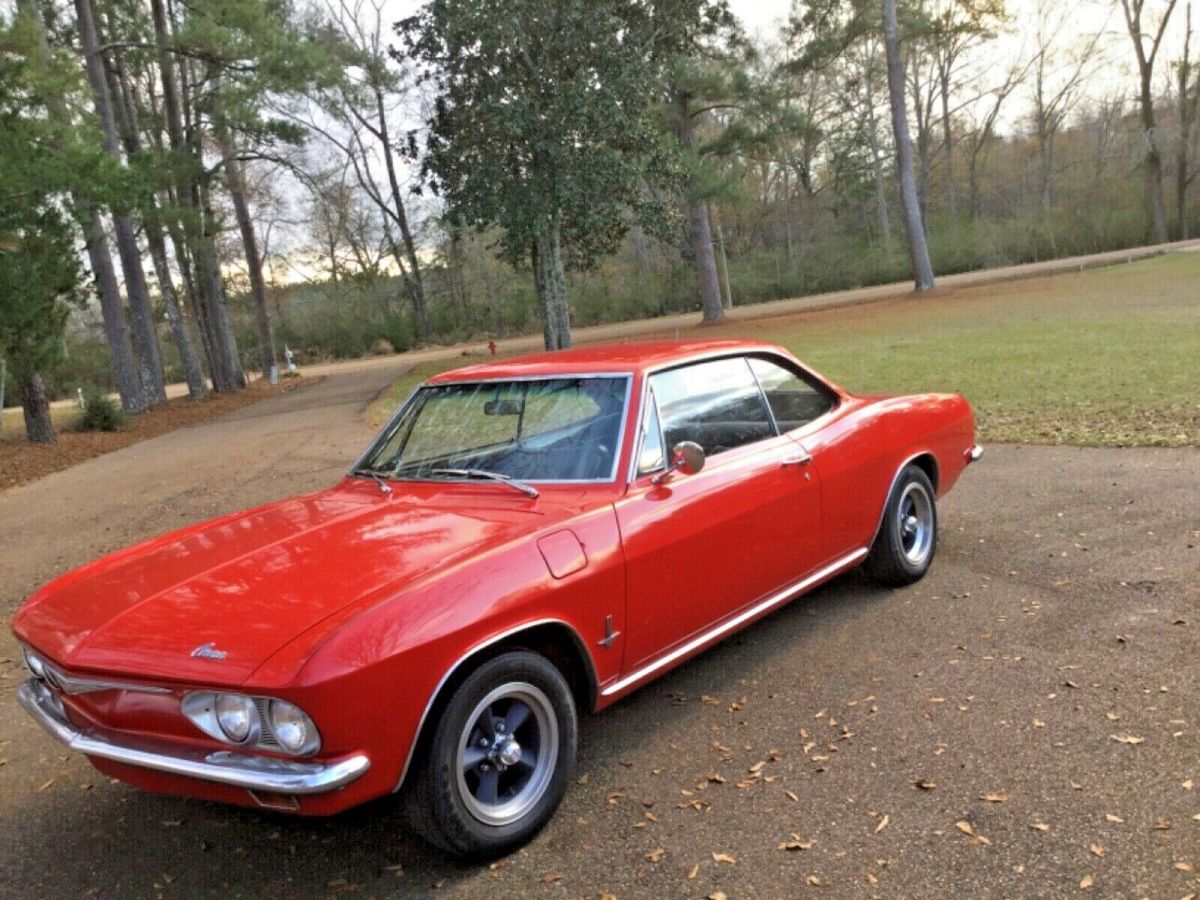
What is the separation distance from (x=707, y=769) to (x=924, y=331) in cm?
2110

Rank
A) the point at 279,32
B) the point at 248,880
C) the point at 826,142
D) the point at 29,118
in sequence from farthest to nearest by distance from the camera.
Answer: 1. the point at 826,142
2. the point at 279,32
3. the point at 29,118
4. the point at 248,880

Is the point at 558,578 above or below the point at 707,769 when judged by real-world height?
above

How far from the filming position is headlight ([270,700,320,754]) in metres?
2.42

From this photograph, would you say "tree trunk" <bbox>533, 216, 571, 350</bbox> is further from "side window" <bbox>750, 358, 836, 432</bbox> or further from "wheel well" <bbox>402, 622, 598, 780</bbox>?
"wheel well" <bbox>402, 622, 598, 780</bbox>

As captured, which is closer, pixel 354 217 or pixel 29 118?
pixel 29 118

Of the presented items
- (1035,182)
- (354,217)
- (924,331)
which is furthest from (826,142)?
(924,331)

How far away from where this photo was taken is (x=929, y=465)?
5.18 m

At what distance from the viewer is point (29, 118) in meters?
14.6

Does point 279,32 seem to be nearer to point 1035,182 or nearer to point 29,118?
point 29,118

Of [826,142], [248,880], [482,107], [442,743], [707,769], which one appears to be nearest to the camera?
[442,743]

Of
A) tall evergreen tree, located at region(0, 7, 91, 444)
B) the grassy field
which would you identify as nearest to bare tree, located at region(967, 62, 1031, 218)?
the grassy field

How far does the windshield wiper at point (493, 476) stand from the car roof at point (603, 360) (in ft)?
1.74

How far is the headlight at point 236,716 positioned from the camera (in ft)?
8.02

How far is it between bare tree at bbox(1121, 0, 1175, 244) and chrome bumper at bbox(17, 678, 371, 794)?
57.6 meters
